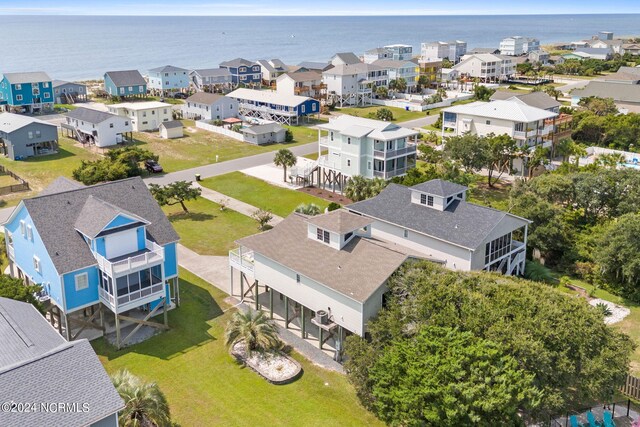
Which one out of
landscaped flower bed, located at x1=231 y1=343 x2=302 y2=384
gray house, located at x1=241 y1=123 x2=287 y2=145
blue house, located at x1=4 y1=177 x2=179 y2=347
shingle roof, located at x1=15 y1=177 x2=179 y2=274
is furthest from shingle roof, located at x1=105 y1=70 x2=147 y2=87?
landscaped flower bed, located at x1=231 y1=343 x2=302 y2=384

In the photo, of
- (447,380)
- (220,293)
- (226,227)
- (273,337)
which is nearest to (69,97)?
(226,227)

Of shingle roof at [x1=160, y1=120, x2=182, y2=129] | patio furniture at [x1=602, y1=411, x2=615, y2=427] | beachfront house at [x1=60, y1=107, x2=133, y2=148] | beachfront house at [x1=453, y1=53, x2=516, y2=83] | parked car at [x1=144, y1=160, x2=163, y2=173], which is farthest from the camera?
beachfront house at [x1=453, y1=53, x2=516, y2=83]

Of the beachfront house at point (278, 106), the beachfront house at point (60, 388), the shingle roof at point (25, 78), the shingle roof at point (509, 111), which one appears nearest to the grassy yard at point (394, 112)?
the beachfront house at point (278, 106)

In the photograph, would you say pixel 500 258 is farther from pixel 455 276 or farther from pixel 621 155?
pixel 621 155

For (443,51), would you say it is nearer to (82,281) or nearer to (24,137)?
(24,137)

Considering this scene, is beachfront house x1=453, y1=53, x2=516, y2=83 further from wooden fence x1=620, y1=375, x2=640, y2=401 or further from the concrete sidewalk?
wooden fence x1=620, y1=375, x2=640, y2=401

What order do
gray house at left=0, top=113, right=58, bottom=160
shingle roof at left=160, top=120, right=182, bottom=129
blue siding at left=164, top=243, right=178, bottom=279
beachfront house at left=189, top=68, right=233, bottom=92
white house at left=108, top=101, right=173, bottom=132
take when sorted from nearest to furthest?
blue siding at left=164, top=243, right=178, bottom=279, gray house at left=0, top=113, right=58, bottom=160, shingle roof at left=160, top=120, right=182, bottom=129, white house at left=108, top=101, right=173, bottom=132, beachfront house at left=189, top=68, right=233, bottom=92

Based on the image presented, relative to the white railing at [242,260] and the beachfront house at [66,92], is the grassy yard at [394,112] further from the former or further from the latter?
the white railing at [242,260]
